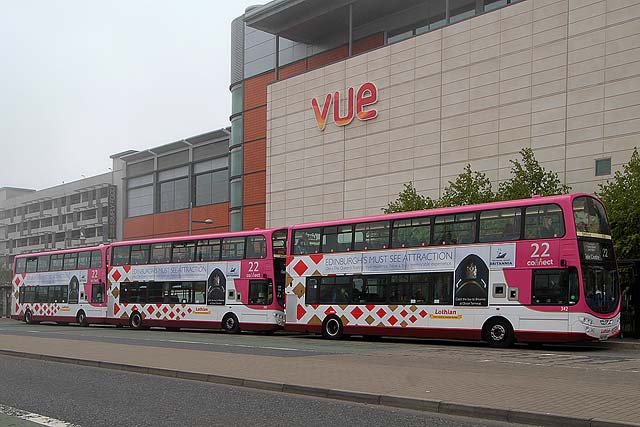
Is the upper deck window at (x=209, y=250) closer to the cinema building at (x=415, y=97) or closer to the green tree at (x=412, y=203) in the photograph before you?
the green tree at (x=412, y=203)

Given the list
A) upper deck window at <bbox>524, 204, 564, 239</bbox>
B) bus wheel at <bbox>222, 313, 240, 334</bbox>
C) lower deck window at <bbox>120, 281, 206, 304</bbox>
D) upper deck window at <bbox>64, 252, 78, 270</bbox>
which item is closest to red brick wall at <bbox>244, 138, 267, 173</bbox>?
upper deck window at <bbox>64, 252, 78, 270</bbox>

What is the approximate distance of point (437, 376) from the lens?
12.6m

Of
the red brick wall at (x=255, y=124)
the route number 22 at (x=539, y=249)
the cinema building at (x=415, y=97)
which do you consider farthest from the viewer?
the red brick wall at (x=255, y=124)

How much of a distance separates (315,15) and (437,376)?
36587 mm

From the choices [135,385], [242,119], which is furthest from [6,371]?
[242,119]

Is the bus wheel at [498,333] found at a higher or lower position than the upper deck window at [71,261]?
lower

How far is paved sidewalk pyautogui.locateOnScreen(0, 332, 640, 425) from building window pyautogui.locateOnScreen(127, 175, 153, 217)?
2291 inches

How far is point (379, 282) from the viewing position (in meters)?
24.2

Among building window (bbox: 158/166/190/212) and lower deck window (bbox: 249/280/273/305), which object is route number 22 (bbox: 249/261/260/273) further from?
building window (bbox: 158/166/190/212)

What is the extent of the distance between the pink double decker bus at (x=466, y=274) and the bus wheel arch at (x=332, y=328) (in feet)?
0.12

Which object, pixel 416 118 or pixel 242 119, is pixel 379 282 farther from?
pixel 242 119

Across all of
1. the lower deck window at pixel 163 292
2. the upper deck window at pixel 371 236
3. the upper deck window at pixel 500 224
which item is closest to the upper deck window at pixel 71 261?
the lower deck window at pixel 163 292

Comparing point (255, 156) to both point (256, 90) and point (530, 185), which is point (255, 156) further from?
point (530, 185)

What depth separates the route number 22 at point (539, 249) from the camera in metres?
19.7
